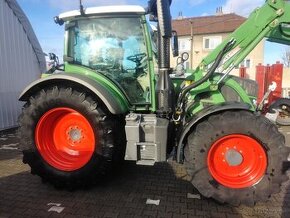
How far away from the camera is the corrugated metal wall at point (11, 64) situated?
8.62m

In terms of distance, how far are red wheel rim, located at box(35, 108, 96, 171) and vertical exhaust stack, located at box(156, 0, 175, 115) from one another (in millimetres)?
1034

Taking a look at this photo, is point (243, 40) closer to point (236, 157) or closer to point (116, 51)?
point (236, 157)

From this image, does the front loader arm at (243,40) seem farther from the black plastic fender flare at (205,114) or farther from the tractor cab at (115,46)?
the tractor cab at (115,46)

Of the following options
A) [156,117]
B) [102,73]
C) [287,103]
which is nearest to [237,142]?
[156,117]

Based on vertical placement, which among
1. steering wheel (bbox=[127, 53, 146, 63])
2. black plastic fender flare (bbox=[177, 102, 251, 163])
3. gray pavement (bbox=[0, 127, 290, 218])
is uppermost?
steering wheel (bbox=[127, 53, 146, 63])

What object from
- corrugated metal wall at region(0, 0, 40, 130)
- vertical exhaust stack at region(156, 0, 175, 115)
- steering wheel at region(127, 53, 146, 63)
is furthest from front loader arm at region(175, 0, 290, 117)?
corrugated metal wall at region(0, 0, 40, 130)

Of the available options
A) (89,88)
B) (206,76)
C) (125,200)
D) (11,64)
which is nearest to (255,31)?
(206,76)

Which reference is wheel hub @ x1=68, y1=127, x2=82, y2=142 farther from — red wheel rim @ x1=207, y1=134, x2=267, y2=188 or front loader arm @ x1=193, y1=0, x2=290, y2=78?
front loader arm @ x1=193, y1=0, x2=290, y2=78

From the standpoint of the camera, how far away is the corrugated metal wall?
862cm

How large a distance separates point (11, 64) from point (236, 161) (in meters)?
7.47

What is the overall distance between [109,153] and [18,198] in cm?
129

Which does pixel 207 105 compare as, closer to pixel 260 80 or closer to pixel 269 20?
pixel 269 20

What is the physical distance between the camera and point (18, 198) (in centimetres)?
396

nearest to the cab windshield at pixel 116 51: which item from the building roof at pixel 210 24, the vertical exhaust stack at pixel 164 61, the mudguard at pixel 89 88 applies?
the mudguard at pixel 89 88
